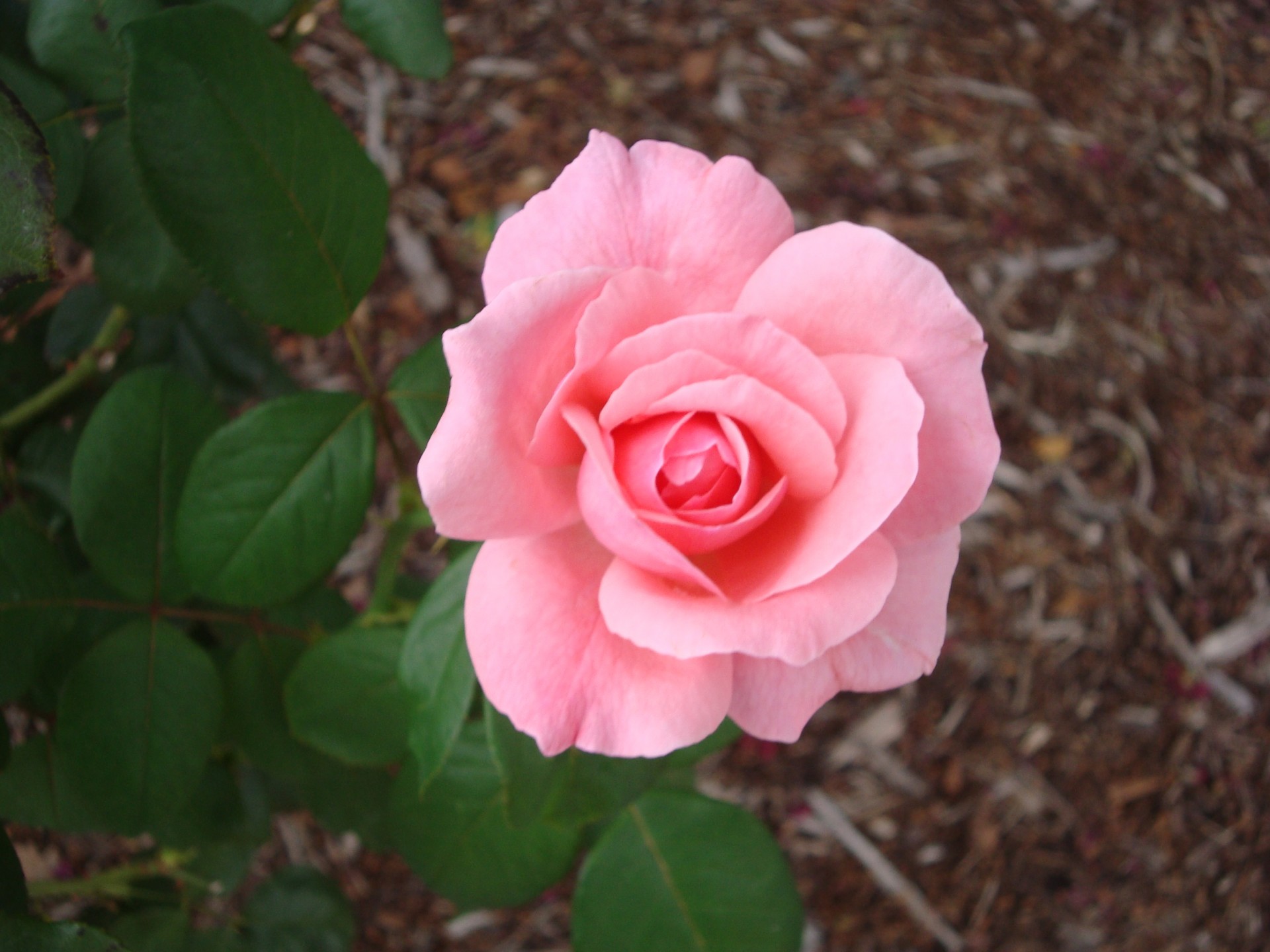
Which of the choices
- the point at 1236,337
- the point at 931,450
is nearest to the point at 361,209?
the point at 931,450

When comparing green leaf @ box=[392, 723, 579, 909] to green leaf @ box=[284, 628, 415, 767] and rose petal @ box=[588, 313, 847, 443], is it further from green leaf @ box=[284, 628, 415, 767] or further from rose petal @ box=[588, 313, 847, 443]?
rose petal @ box=[588, 313, 847, 443]

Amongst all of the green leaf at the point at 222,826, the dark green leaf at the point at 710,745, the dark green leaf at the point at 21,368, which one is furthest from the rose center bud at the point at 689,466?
the dark green leaf at the point at 21,368

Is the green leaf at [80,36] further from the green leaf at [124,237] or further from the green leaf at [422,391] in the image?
the green leaf at [422,391]

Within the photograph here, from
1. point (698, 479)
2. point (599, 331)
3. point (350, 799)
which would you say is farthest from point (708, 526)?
point (350, 799)

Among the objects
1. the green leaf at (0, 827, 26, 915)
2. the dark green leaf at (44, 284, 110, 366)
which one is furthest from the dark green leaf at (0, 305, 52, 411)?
the green leaf at (0, 827, 26, 915)

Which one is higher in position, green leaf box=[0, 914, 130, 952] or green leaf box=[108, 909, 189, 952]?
green leaf box=[0, 914, 130, 952]

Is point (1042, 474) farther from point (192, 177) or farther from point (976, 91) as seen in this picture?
point (192, 177)

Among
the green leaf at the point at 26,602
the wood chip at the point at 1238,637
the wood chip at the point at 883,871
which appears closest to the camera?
the green leaf at the point at 26,602
